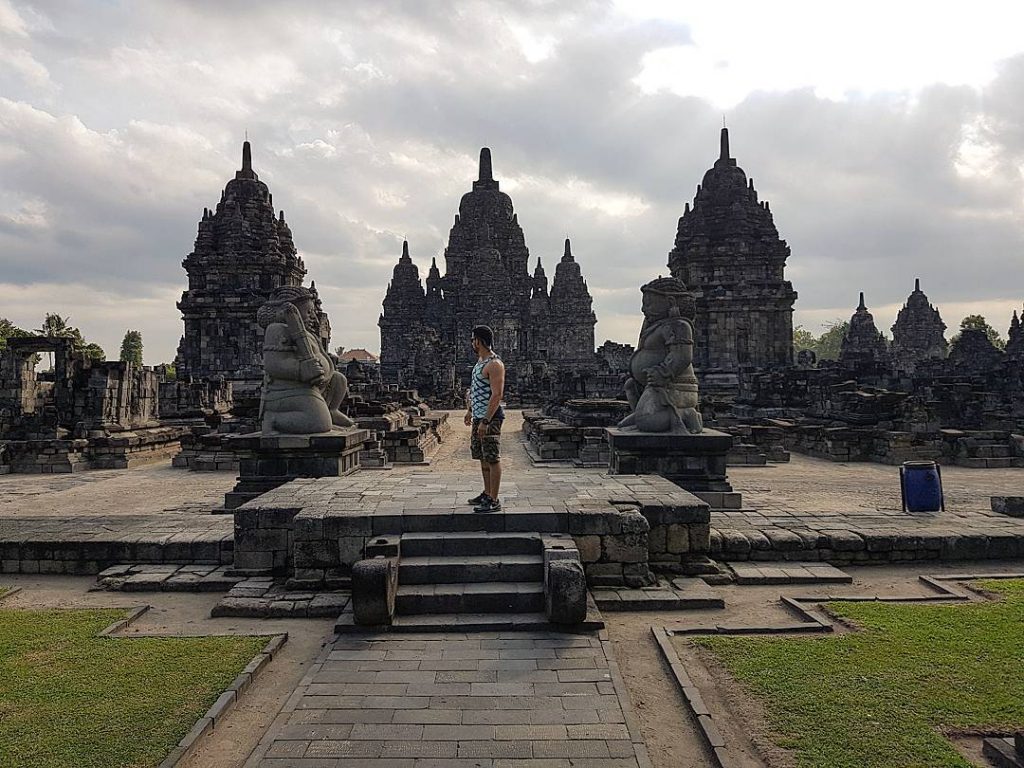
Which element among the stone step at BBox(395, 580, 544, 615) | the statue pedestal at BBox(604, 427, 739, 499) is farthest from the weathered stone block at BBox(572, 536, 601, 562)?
the statue pedestal at BBox(604, 427, 739, 499)

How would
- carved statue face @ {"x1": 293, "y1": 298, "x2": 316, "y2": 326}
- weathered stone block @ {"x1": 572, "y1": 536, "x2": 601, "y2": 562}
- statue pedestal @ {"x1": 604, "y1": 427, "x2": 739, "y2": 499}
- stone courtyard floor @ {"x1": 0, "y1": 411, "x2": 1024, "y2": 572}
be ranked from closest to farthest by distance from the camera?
Result: weathered stone block @ {"x1": 572, "y1": 536, "x2": 601, "y2": 562}, stone courtyard floor @ {"x1": 0, "y1": 411, "x2": 1024, "y2": 572}, statue pedestal @ {"x1": 604, "y1": 427, "x2": 739, "y2": 499}, carved statue face @ {"x1": 293, "y1": 298, "x2": 316, "y2": 326}

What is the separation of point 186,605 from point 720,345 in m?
29.2

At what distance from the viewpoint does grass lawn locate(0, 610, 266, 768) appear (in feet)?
9.47

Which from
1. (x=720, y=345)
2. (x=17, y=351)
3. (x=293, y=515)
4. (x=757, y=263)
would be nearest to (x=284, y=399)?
(x=293, y=515)

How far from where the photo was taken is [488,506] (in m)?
5.38

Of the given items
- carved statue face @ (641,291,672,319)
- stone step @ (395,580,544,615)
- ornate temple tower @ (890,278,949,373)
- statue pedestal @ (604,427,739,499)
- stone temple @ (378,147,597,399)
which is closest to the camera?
stone step @ (395,580,544,615)

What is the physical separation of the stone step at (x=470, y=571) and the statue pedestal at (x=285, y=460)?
3690 mm

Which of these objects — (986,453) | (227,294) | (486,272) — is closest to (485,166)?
(486,272)

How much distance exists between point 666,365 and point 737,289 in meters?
25.1

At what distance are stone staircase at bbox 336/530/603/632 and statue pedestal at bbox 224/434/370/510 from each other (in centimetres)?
340

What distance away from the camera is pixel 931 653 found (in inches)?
151

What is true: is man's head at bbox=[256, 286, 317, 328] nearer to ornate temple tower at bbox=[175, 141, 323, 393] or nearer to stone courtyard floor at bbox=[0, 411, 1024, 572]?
stone courtyard floor at bbox=[0, 411, 1024, 572]

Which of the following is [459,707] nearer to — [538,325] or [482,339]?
[482,339]

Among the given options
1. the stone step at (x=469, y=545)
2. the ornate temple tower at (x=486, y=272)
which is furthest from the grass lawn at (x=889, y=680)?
the ornate temple tower at (x=486, y=272)
